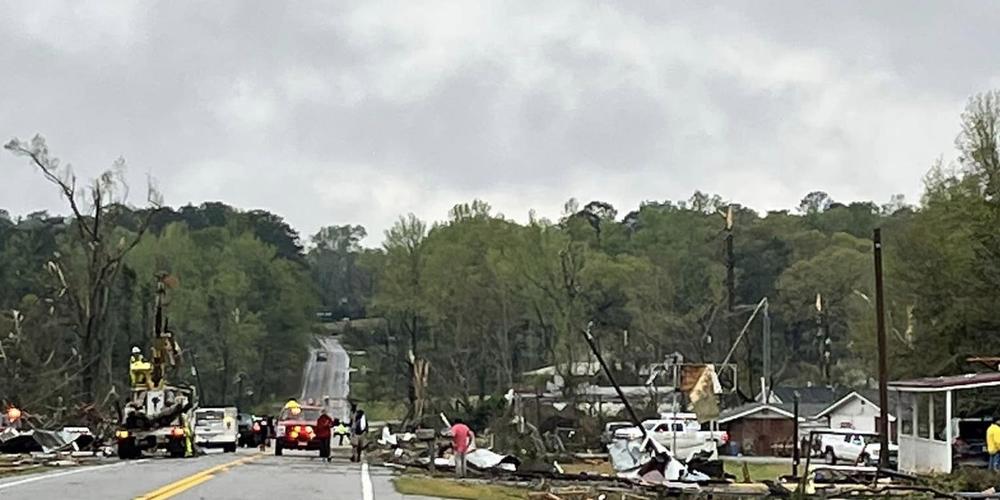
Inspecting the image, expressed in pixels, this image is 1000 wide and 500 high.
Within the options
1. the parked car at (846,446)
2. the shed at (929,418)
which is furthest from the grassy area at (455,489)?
the parked car at (846,446)

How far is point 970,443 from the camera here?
131 feet

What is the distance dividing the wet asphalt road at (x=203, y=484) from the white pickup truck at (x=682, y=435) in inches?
864

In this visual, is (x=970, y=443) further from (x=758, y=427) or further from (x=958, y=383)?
(x=758, y=427)

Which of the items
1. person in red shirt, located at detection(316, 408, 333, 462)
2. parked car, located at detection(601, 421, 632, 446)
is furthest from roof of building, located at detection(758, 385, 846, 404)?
person in red shirt, located at detection(316, 408, 333, 462)

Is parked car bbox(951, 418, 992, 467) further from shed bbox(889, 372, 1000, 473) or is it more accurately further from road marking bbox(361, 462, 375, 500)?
road marking bbox(361, 462, 375, 500)

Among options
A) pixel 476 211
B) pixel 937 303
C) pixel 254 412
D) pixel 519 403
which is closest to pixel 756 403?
pixel 519 403

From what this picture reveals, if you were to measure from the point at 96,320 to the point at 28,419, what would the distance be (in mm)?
13865

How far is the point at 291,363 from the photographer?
386 ft

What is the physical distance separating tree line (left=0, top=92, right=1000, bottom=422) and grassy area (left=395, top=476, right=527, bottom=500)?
33.1 m

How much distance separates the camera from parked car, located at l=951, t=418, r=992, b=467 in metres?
39.3

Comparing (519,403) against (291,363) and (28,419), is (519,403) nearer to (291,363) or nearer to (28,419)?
(28,419)

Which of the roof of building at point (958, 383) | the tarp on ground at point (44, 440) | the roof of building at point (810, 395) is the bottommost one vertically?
the tarp on ground at point (44, 440)

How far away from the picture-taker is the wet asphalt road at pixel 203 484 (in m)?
22.4

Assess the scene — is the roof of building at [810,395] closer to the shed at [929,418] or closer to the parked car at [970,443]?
the shed at [929,418]
